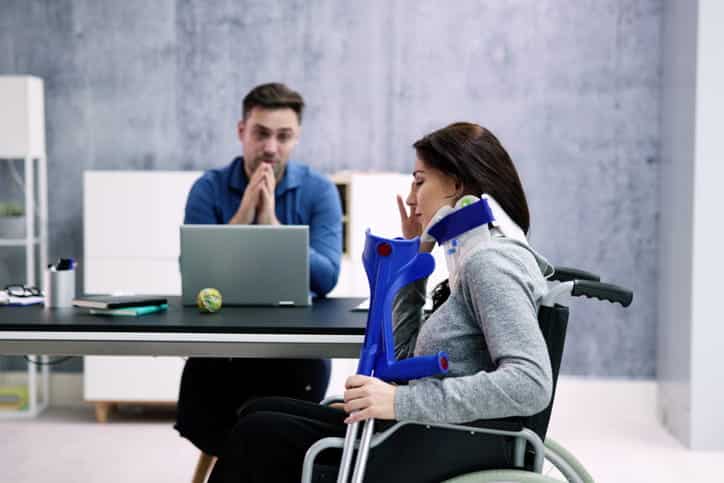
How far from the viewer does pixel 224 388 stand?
3.13 metres

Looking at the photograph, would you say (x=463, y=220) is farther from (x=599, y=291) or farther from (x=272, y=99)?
(x=272, y=99)

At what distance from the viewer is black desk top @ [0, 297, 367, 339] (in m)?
2.48

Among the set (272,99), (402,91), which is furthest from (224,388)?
(402,91)

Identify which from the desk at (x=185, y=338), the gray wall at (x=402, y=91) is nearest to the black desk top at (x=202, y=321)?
the desk at (x=185, y=338)

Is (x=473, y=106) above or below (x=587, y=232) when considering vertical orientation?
above

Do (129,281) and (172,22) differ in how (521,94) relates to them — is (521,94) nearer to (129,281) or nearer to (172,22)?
(172,22)

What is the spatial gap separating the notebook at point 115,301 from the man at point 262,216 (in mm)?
409

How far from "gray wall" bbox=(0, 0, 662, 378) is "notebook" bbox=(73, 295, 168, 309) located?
2.34 meters

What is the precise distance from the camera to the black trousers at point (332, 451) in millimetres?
1995

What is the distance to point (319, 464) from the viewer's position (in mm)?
2037

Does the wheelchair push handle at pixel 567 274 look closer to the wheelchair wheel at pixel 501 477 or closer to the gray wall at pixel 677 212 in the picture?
the wheelchair wheel at pixel 501 477

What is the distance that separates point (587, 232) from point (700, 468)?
4.42 ft

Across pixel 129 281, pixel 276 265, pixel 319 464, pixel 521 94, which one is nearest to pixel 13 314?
pixel 276 265

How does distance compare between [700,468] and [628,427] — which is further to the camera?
[628,427]
